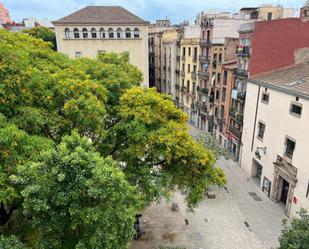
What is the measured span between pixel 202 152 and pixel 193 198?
9.15 feet

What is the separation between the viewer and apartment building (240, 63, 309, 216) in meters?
20.7

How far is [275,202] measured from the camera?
81.4 feet

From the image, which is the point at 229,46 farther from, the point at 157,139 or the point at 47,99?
the point at 47,99

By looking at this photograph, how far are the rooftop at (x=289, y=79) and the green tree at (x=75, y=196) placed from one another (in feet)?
59.1

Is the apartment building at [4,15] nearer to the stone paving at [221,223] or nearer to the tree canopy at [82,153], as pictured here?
the tree canopy at [82,153]

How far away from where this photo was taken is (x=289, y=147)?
2244cm

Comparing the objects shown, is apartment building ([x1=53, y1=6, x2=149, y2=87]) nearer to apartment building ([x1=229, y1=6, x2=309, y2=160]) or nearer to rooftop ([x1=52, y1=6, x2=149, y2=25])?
rooftop ([x1=52, y1=6, x2=149, y2=25])

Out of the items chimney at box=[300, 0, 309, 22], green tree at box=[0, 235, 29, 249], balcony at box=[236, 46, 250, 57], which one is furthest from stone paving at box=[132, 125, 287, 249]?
chimney at box=[300, 0, 309, 22]

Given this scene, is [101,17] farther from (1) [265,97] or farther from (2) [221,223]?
(2) [221,223]

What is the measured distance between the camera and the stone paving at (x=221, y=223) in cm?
1952

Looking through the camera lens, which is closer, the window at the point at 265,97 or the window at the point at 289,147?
the window at the point at 289,147

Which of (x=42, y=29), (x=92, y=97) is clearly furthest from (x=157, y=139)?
(x=42, y=29)

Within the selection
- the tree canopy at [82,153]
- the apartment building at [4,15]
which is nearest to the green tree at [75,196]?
the tree canopy at [82,153]

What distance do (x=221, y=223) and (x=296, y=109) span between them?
1132cm
